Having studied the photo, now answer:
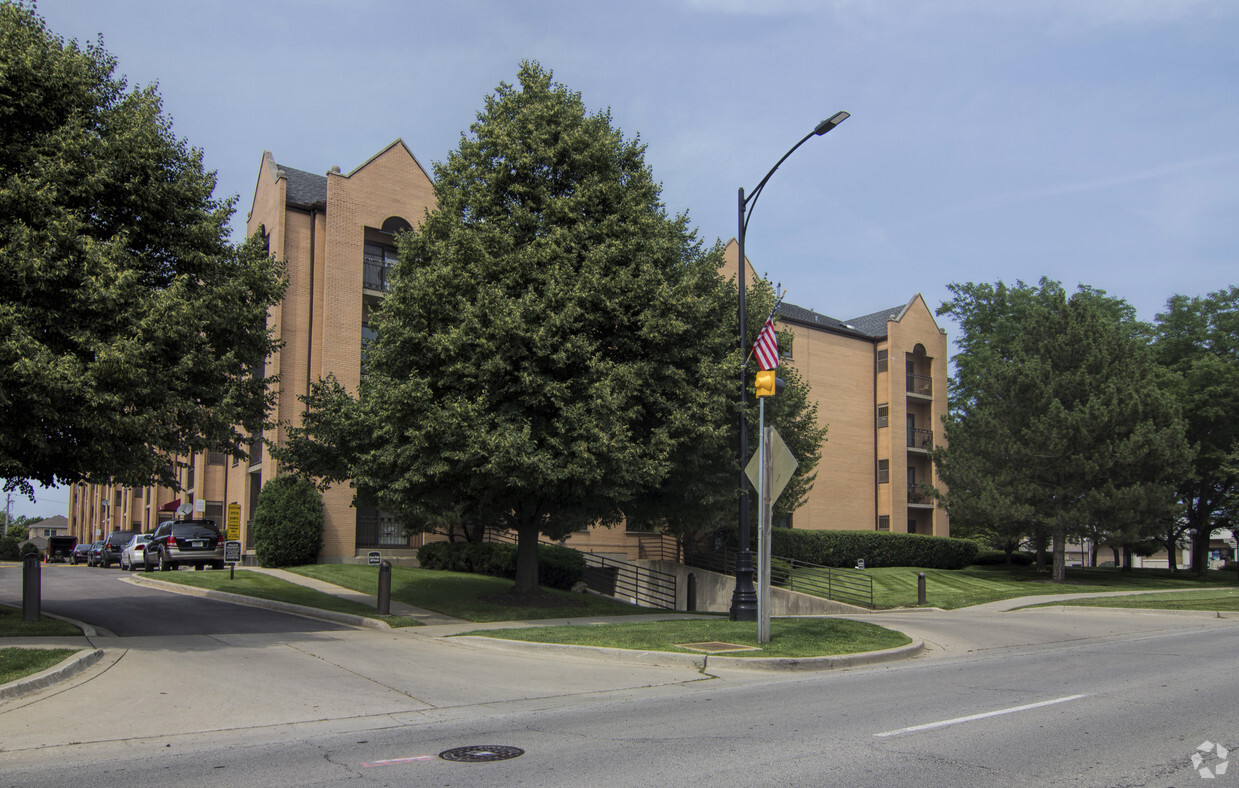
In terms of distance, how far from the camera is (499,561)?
25.1 meters

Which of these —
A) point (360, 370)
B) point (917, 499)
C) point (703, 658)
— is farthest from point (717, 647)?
point (917, 499)

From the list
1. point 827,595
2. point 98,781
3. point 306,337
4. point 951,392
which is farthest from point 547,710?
point 951,392

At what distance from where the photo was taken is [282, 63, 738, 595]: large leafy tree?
16.1m

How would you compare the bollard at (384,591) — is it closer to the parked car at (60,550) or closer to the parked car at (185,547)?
the parked car at (185,547)

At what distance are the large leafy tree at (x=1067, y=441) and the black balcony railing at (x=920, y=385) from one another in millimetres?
7439

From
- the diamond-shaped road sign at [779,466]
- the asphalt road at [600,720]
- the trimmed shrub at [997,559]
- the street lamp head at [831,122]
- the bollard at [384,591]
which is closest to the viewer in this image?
the asphalt road at [600,720]

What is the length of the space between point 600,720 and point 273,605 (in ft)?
42.9

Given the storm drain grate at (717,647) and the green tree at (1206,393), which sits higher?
the green tree at (1206,393)

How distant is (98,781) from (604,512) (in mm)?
13390

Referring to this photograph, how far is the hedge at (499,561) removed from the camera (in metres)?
24.1

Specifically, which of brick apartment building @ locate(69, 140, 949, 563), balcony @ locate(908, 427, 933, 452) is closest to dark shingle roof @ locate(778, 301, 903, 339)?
brick apartment building @ locate(69, 140, 949, 563)

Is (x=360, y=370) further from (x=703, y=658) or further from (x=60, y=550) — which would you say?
(x=60, y=550)

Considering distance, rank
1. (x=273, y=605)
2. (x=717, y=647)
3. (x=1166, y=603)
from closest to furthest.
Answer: (x=717, y=647), (x=273, y=605), (x=1166, y=603)

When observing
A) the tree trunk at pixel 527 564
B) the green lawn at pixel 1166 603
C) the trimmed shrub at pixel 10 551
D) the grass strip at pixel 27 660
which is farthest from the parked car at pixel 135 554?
the green lawn at pixel 1166 603
